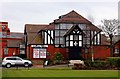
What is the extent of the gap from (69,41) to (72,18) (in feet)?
18.8

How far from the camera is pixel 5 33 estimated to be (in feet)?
323

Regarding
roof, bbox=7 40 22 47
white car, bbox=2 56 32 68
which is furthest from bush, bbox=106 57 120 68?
roof, bbox=7 40 22 47

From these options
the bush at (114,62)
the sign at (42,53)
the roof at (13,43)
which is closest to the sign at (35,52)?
the sign at (42,53)

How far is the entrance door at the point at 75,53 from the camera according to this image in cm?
6975

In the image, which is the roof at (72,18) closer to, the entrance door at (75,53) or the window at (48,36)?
the window at (48,36)

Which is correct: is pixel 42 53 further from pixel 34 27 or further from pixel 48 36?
pixel 34 27

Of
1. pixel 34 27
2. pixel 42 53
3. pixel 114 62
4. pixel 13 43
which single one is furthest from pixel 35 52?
pixel 114 62

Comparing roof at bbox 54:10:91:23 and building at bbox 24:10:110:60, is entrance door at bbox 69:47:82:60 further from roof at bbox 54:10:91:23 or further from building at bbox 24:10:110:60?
roof at bbox 54:10:91:23

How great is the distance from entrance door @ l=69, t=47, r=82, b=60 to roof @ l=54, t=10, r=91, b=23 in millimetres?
6072

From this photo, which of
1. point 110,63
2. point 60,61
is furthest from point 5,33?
point 110,63

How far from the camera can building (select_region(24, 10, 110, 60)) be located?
69.8 metres

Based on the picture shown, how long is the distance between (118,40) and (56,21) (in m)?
16.2

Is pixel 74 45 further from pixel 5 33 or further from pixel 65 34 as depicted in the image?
pixel 5 33

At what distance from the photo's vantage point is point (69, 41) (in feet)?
230
